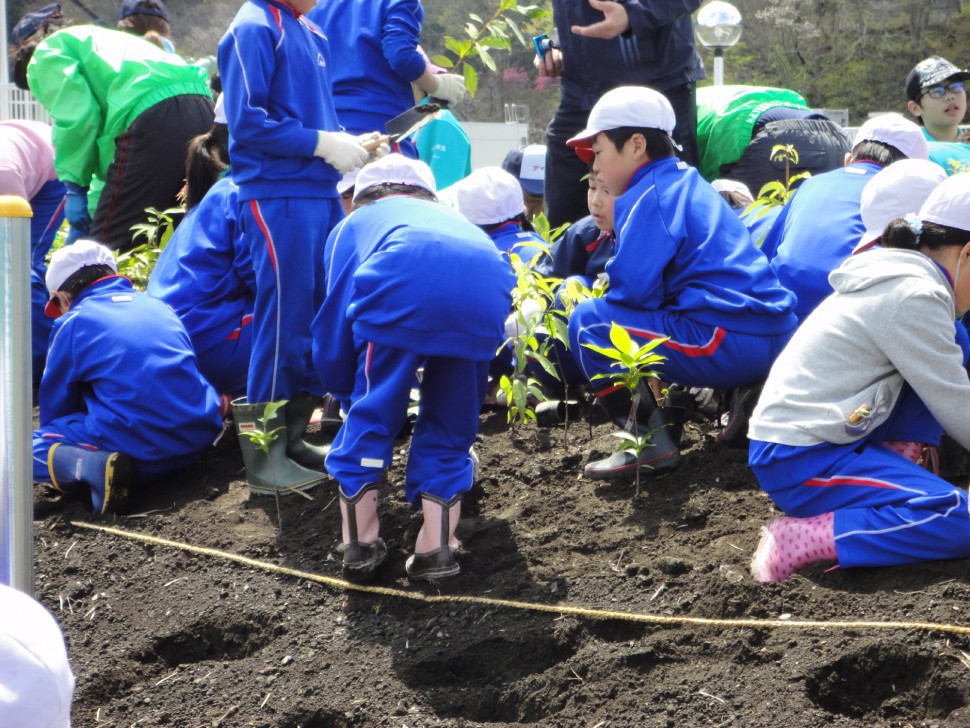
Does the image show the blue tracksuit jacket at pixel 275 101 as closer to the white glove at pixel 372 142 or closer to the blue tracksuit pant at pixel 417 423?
the white glove at pixel 372 142

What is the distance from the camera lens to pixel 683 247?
3.66 metres

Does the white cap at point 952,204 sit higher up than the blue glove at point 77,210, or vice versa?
the white cap at point 952,204

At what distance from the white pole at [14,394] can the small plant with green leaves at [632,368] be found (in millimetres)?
1673

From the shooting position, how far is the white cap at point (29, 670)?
1.21m

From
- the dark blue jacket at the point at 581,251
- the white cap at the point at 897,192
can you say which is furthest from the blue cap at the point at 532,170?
the white cap at the point at 897,192

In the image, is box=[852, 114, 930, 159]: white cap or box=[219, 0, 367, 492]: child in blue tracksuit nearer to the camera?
box=[219, 0, 367, 492]: child in blue tracksuit

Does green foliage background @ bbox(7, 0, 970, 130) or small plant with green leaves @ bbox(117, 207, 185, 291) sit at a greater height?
small plant with green leaves @ bbox(117, 207, 185, 291)

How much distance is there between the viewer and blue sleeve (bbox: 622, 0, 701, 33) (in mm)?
4543

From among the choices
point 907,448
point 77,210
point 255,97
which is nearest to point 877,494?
point 907,448

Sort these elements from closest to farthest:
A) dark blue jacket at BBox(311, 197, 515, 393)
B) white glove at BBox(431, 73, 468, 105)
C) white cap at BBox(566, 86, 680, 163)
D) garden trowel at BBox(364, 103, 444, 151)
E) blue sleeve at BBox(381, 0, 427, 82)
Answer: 1. dark blue jacket at BBox(311, 197, 515, 393)
2. white cap at BBox(566, 86, 680, 163)
3. garden trowel at BBox(364, 103, 444, 151)
4. blue sleeve at BBox(381, 0, 427, 82)
5. white glove at BBox(431, 73, 468, 105)

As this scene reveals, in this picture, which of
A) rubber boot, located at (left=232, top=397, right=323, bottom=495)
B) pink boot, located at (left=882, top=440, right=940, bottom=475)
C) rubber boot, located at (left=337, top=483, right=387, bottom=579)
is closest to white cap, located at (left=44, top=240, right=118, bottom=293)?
rubber boot, located at (left=232, top=397, right=323, bottom=495)

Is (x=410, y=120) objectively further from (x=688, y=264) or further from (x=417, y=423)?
(x=417, y=423)

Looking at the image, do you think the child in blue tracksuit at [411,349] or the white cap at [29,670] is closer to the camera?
the white cap at [29,670]

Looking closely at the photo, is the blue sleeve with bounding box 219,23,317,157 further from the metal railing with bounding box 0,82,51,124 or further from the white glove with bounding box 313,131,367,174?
the metal railing with bounding box 0,82,51,124
